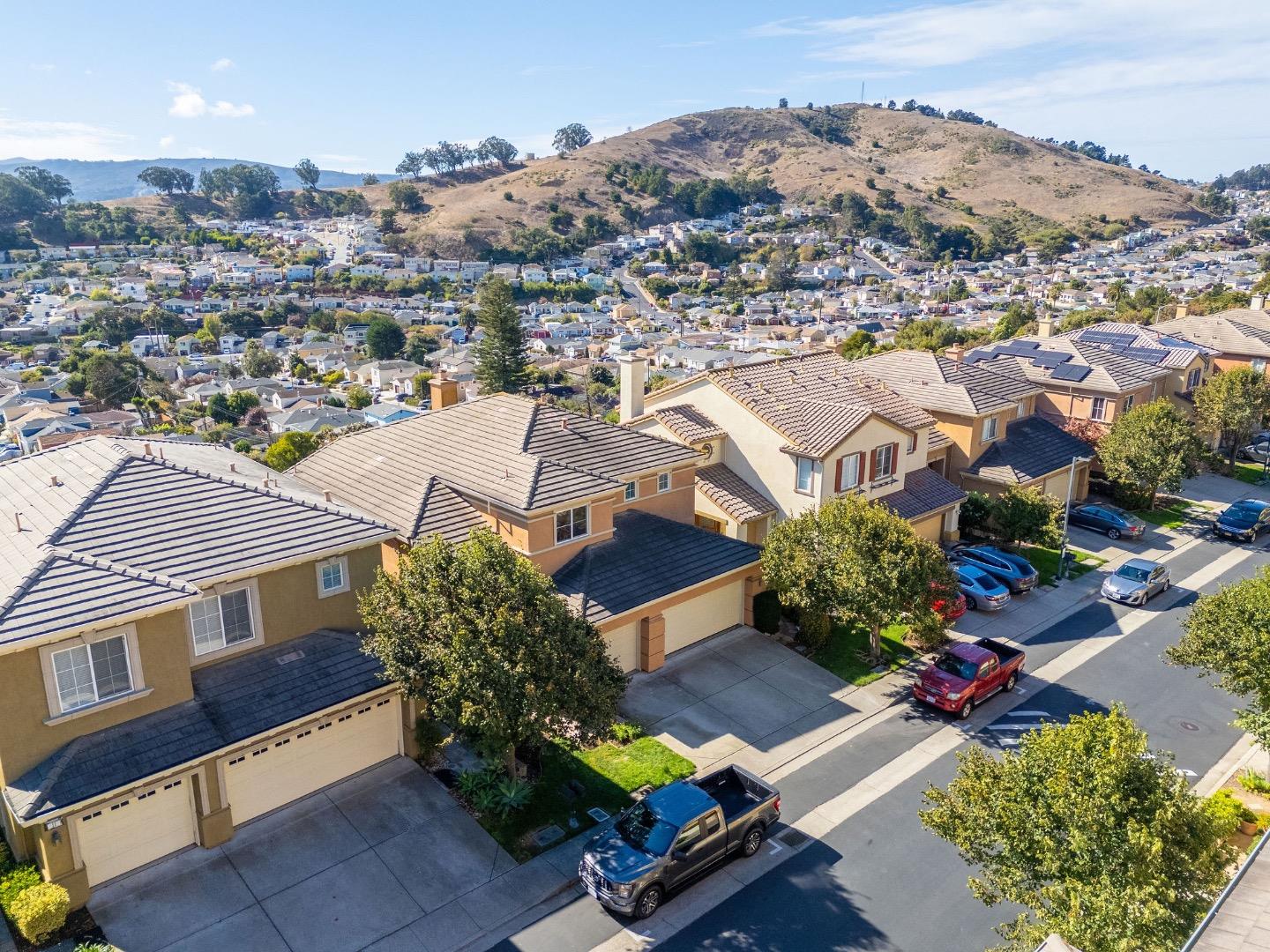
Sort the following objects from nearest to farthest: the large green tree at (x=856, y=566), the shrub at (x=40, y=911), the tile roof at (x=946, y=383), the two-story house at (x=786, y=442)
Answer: the shrub at (x=40, y=911) < the large green tree at (x=856, y=566) < the two-story house at (x=786, y=442) < the tile roof at (x=946, y=383)

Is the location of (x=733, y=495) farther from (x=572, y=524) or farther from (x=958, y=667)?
(x=958, y=667)

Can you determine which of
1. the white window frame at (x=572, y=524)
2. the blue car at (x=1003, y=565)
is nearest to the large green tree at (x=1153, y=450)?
the blue car at (x=1003, y=565)

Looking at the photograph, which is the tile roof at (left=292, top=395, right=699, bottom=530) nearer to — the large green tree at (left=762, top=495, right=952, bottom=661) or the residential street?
the large green tree at (left=762, top=495, right=952, bottom=661)

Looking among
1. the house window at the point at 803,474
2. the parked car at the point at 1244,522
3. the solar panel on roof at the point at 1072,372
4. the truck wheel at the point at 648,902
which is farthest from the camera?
the solar panel on roof at the point at 1072,372

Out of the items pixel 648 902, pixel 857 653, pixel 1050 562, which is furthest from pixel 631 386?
pixel 648 902

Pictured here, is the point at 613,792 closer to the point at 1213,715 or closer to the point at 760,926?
the point at 760,926

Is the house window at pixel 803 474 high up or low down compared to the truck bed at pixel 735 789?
up

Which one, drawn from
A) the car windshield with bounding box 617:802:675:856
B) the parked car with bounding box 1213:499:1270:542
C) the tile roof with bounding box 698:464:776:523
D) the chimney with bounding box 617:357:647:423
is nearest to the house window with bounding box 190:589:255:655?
the car windshield with bounding box 617:802:675:856

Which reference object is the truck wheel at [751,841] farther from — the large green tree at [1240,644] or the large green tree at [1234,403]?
the large green tree at [1234,403]
